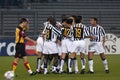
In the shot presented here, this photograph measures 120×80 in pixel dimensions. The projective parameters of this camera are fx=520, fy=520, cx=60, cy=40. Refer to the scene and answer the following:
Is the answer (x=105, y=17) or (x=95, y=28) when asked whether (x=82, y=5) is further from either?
(x=95, y=28)

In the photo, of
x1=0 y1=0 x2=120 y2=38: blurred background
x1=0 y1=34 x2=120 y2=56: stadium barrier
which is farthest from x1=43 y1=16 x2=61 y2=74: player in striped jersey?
x1=0 y1=0 x2=120 y2=38: blurred background

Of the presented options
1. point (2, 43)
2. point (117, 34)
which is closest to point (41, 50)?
point (2, 43)

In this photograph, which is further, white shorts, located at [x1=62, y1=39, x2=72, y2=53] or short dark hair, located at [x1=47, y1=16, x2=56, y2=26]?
white shorts, located at [x1=62, y1=39, x2=72, y2=53]

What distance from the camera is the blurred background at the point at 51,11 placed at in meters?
36.6

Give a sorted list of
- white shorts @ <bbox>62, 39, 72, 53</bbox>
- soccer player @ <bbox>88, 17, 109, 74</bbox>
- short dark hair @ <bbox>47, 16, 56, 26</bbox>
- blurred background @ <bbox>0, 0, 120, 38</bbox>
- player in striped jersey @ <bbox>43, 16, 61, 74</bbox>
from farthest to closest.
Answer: blurred background @ <bbox>0, 0, 120, 38</bbox>, soccer player @ <bbox>88, 17, 109, 74</bbox>, white shorts @ <bbox>62, 39, 72, 53</bbox>, player in striped jersey @ <bbox>43, 16, 61, 74</bbox>, short dark hair @ <bbox>47, 16, 56, 26</bbox>

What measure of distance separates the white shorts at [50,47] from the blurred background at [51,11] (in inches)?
585

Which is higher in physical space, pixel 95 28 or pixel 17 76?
pixel 95 28

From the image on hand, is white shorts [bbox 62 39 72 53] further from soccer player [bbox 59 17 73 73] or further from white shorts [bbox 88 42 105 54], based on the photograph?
white shorts [bbox 88 42 105 54]

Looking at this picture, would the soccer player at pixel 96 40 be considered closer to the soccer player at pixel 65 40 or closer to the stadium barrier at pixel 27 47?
the soccer player at pixel 65 40

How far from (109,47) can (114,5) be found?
7801mm

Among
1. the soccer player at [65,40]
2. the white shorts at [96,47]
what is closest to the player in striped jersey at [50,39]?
the soccer player at [65,40]

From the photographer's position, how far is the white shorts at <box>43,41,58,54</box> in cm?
1903

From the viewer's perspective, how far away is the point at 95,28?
1980 centimetres

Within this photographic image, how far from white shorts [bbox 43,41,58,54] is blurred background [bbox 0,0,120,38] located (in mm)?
14868
